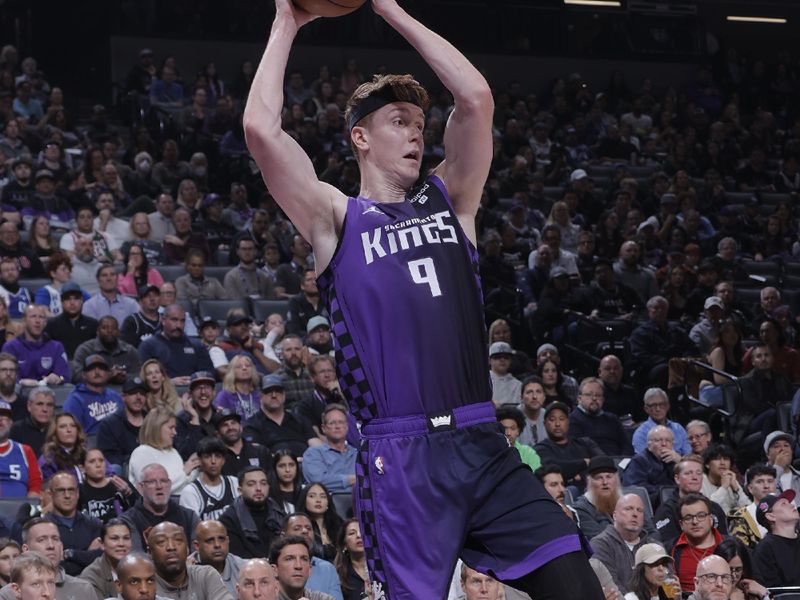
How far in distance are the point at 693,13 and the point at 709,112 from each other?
2185 mm

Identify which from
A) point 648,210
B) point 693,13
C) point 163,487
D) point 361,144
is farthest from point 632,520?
point 693,13

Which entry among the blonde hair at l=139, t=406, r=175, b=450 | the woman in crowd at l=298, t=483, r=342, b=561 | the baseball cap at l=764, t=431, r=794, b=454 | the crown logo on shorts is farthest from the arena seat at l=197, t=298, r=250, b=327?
the crown logo on shorts

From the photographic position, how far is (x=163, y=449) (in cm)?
1045

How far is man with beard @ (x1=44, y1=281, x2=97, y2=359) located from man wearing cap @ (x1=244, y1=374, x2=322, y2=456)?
2.01m

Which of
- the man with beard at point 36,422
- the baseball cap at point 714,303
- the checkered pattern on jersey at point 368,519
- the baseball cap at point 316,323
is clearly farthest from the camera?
the baseball cap at point 714,303

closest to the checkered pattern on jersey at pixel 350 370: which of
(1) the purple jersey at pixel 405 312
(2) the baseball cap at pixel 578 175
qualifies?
(1) the purple jersey at pixel 405 312

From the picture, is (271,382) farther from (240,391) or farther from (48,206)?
Result: (48,206)

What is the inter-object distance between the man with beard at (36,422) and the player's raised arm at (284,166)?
714 centimetres

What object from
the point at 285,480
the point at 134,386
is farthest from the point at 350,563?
the point at 134,386

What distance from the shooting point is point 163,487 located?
9578mm

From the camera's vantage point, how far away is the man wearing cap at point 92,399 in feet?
37.0

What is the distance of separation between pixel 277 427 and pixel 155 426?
4.79 ft

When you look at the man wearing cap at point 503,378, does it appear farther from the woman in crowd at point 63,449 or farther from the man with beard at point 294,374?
the woman in crowd at point 63,449

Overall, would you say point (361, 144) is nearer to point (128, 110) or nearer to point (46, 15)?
point (128, 110)
